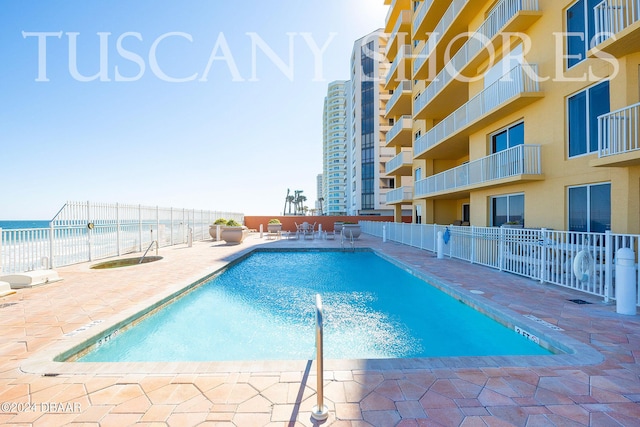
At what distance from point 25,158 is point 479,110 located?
4530 centimetres

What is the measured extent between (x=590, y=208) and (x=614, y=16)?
14.7 ft

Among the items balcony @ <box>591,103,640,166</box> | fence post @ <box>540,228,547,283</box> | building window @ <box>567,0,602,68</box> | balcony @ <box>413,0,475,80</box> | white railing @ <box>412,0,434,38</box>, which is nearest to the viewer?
balcony @ <box>591,103,640,166</box>

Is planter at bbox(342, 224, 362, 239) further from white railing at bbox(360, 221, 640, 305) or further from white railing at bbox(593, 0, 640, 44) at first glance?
white railing at bbox(593, 0, 640, 44)

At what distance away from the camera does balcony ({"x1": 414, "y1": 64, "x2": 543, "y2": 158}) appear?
8.75 meters

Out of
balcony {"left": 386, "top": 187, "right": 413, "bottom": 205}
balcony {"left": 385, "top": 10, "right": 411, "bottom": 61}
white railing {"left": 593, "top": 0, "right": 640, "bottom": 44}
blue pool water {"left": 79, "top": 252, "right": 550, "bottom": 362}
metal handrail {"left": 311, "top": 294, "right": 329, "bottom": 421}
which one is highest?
balcony {"left": 385, "top": 10, "right": 411, "bottom": 61}

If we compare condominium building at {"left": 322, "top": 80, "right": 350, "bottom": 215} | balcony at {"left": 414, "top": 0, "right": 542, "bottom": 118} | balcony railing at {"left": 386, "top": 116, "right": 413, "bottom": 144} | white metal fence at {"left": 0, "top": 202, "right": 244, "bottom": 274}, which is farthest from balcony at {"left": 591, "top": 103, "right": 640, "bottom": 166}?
condominium building at {"left": 322, "top": 80, "right": 350, "bottom": 215}

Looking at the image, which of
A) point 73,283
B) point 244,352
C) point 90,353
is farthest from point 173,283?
point 244,352

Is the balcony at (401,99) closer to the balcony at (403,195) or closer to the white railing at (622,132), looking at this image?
the balcony at (403,195)

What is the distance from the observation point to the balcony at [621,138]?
5777 mm

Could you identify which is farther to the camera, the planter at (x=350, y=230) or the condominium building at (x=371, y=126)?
the condominium building at (x=371, y=126)

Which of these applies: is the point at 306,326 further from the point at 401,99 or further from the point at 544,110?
the point at 401,99

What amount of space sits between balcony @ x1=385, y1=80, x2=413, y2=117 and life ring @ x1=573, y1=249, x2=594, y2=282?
17237 millimetres

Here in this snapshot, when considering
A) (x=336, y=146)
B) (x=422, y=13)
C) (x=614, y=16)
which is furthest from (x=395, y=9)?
(x=336, y=146)

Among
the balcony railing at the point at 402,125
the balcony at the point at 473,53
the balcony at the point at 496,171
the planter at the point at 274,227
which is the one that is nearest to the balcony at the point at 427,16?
the balcony at the point at 473,53
